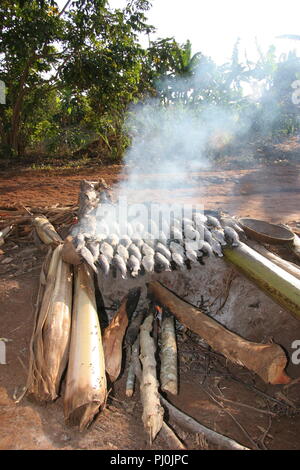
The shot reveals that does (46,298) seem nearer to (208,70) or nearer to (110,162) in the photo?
(110,162)

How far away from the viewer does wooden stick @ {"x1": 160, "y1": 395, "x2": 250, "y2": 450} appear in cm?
183

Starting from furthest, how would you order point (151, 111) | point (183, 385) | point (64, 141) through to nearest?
point (151, 111) < point (64, 141) < point (183, 385)

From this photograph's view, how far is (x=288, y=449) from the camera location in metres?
1.95

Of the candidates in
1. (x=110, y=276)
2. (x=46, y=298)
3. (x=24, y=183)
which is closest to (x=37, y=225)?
(x=110, y=276)

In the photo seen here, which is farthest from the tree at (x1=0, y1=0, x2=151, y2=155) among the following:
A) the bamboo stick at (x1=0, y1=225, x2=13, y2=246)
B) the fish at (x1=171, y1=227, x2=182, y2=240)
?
the fish at (x1=171, y1=227, x2=182, y2=240)

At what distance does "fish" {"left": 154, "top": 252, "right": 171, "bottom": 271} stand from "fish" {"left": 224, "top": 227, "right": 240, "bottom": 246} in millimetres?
608

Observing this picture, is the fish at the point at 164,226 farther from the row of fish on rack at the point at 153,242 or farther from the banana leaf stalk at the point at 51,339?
the banana leaf stalk at the point at 51,339

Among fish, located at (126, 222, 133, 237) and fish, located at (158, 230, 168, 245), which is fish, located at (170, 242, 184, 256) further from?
fish, located at (126, 222, 133, 237)

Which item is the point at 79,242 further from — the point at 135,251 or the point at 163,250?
the point at 163,250

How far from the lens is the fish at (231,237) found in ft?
9.18

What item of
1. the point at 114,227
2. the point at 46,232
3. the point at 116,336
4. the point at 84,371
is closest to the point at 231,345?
the point at 116,336

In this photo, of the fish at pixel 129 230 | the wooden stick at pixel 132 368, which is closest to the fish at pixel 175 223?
the fish at pixel 129 230

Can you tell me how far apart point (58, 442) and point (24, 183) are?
716 centimetres

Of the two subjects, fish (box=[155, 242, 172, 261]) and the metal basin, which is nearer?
fish (box=[155, 242, 172, 261])
